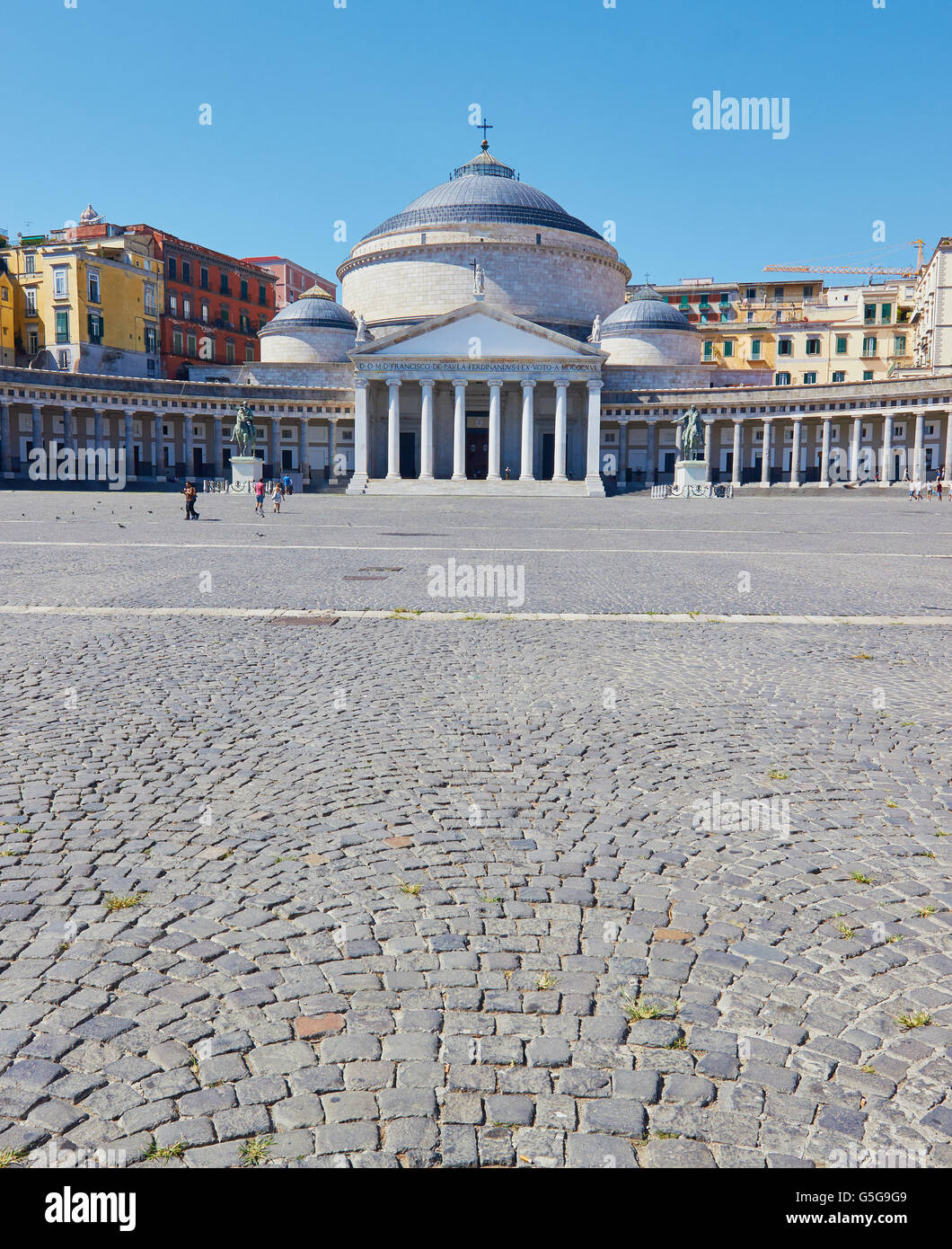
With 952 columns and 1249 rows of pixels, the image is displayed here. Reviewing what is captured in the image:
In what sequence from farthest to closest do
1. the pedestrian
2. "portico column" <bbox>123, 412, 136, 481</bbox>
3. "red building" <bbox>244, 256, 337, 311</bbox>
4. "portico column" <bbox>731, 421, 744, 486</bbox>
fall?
1. "red building" <bbox>244, 256, 337, 311</bbox>
2. "portico column" <bbox>731, 421, 744, 486</bbox>
3. "portico column" <bbox>123, 412, 136, 481</bbox>
4. the pedestrian

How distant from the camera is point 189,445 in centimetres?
6656

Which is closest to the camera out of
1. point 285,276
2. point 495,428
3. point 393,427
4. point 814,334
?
point 393,427

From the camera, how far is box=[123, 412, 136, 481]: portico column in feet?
203

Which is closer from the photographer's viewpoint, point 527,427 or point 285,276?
point 527,427

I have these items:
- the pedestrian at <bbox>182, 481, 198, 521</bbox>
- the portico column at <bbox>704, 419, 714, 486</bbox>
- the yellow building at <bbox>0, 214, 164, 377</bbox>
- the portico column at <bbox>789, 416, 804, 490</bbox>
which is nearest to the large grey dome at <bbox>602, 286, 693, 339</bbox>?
the portico column at <bbox>704, 419, 714, 486</bbox>

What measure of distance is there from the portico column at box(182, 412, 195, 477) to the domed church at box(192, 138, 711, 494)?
590cm

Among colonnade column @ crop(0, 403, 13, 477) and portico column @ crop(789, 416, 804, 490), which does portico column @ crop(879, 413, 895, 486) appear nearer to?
portico column @ crop(789, 416, 804, 490)

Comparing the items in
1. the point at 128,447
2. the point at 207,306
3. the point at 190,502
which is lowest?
the point at 190,502

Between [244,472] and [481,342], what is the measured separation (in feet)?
57.7

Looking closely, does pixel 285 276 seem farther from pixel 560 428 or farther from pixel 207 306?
pixel 560 428

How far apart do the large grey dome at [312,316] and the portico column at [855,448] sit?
1431 inches

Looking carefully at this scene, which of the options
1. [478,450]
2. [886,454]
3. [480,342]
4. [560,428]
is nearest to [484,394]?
[478,450]

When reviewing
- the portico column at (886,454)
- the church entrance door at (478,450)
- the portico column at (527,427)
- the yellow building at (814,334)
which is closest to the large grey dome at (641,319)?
the yellow building at (814,334)

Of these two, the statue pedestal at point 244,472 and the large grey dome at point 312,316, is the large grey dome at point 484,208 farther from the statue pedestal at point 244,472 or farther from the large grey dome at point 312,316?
the statue pedestal at point 244,472
